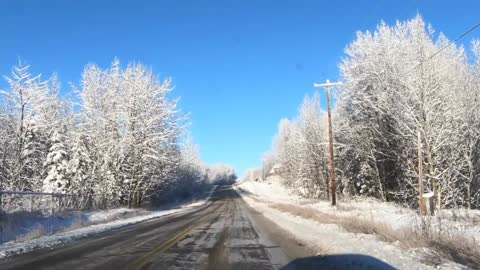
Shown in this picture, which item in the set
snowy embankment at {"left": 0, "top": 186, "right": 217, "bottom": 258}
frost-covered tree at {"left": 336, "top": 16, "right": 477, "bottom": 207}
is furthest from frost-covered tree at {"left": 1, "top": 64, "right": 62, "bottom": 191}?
frost-covered tree at {"left": 336, "top": 16, "right": 477, "bottom": 207}

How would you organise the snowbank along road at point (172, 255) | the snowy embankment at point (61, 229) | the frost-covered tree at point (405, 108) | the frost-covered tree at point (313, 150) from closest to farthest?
the snowbank along road at point (172, 255) < the snowy embankment at point (61, 229) < the frost-covered tree at point (405, 108) < the frost-covered tree at point (313, 150)

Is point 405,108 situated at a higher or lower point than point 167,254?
higher

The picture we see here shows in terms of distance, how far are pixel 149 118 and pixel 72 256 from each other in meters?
33.6

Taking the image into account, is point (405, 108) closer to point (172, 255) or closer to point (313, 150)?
point (172, 255)

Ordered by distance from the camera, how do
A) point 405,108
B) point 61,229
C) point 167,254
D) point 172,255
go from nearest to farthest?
point 172,255 → point 167,254 → point 61,229 → point 405,108

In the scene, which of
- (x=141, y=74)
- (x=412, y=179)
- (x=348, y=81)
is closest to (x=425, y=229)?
(x=412, y=179)

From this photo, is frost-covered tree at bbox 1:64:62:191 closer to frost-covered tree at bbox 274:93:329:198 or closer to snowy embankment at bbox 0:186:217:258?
snowy embankment at bbox 0:186:217:258

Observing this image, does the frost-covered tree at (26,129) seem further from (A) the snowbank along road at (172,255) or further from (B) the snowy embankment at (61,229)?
(A) the snowbank along road at (172,255)

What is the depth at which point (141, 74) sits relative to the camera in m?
45.1

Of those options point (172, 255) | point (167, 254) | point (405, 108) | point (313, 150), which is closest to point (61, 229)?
point (167, 254)

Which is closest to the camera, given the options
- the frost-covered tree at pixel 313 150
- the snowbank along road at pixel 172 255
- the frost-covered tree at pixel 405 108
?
the snowbank along road at pixel 172 255

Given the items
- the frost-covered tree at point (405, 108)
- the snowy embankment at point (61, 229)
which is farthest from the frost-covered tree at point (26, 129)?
the frost-covered tree at point (405, 108)

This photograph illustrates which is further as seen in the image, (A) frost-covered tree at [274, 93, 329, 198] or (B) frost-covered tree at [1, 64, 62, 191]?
(A) frost-covered tree at [274, 93, 329, 198]

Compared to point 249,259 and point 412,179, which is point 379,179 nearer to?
point 412,179
